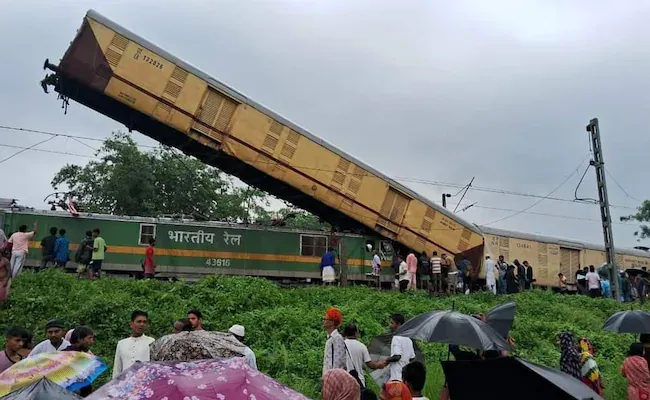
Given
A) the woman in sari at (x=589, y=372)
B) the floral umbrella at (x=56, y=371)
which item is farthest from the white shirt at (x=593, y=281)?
the floral umbrella at (x=56, y=371)

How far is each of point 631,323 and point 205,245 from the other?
13.1 metres

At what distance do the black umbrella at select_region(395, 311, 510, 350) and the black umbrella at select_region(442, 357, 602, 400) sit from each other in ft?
3.77

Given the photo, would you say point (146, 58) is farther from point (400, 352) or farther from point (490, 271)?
point (400, 352)

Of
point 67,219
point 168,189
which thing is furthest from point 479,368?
point 168,189

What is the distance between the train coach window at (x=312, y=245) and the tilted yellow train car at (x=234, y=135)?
83cm

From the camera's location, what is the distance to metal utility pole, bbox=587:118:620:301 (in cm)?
1839

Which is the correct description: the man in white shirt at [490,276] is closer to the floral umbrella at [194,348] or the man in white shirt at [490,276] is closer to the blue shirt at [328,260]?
the blue shirt at [328,260]

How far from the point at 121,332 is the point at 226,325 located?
198 cm

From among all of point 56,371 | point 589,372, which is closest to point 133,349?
point 56,371

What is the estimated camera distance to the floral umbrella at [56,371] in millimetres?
3608

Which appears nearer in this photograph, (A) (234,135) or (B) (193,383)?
(B) (193,383)

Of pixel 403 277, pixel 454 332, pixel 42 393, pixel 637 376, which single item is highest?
pixel 403 277

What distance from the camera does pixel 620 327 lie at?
7.51 meters

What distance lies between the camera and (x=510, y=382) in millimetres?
3711
